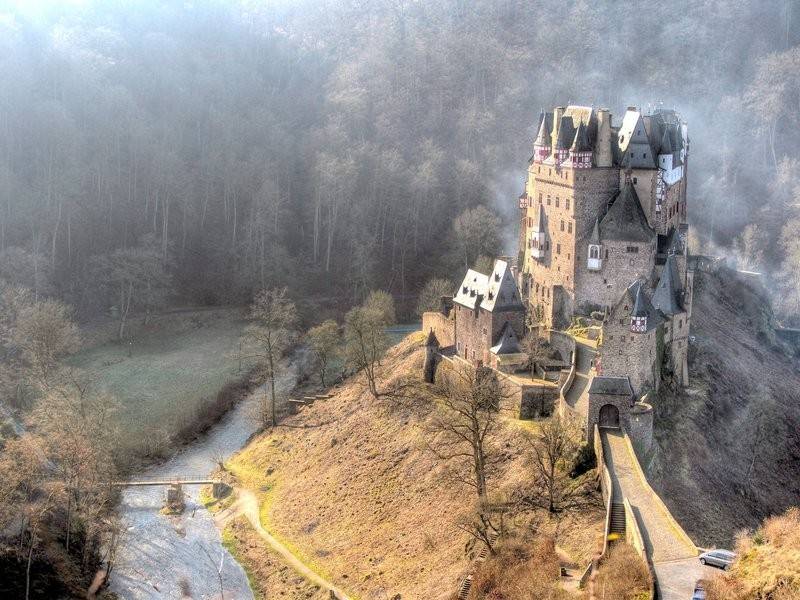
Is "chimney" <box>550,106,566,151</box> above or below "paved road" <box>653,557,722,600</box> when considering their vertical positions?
above

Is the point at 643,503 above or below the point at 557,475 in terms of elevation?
above

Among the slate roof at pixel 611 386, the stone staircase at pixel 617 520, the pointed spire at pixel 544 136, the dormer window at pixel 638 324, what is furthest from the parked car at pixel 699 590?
the pointed spire at pixel 544 136

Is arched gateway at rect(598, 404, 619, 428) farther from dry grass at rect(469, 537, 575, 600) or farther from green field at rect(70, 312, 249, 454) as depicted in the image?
green field at rect(70, 312, 249, 454)

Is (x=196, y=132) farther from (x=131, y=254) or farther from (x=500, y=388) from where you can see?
(x=500, y=388)

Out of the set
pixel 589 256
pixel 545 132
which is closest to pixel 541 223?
pixel 589 256

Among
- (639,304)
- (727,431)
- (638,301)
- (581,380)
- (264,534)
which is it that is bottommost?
(264,534)

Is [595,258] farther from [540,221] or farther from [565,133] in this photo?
[565,133]

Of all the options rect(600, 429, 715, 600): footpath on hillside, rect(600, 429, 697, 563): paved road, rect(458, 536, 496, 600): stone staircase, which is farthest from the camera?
rect(458, 536, 496, 600): stone staircase

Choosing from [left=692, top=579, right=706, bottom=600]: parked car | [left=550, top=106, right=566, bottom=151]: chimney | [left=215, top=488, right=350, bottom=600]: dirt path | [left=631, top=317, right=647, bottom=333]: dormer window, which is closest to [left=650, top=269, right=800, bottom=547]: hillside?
[left=631, top=317, right=647, bottom=333]: dormer window
